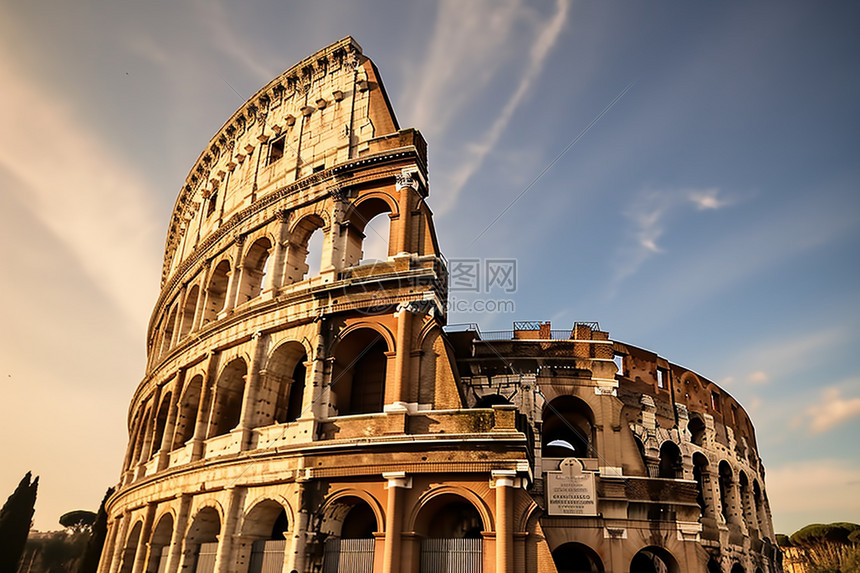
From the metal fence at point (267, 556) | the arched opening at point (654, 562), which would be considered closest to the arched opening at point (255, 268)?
the metal fence at point (267, 556)

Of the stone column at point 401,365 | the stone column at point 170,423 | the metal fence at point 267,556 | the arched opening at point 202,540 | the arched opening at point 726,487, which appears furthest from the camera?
the arched opening at point 726,487

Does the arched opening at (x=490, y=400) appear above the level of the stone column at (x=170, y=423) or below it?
above

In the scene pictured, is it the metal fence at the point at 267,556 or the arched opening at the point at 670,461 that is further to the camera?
the arched opening at the point at 670,461

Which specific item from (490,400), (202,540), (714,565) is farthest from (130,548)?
(714,565)

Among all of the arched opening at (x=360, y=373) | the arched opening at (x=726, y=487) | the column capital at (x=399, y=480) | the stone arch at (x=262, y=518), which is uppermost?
the arched opening at (x=360, y=373)

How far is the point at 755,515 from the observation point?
90.0 feet

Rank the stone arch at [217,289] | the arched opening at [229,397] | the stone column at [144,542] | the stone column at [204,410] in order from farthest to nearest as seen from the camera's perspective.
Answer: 1. the stone arch at [217,289]
2. the stone column at [144,542]
3. the arched opening at [229,397]
4. the stone column at [204,410]

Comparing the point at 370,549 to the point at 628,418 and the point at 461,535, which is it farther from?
the point at 628,418

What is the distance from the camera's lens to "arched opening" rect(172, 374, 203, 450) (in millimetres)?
20438

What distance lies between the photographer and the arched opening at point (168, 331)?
26266 millimetres

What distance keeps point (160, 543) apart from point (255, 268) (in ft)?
31.3

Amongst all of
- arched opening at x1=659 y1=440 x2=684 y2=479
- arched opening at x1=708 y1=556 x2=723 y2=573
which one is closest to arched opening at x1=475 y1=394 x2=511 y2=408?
arched opening at x1=659 y1=440 x2=684 y2=479

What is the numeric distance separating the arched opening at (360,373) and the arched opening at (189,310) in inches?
390

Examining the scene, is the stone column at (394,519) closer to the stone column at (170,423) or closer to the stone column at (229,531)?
the stone column at (229,531)
